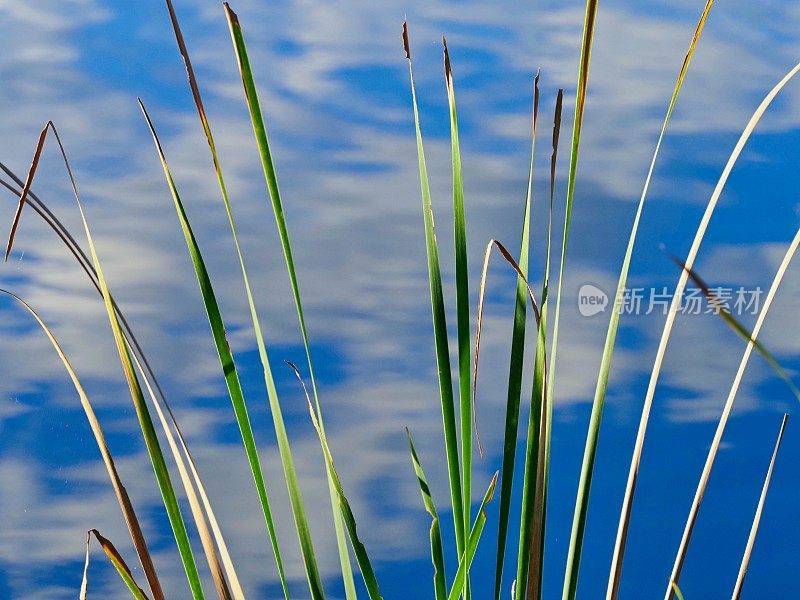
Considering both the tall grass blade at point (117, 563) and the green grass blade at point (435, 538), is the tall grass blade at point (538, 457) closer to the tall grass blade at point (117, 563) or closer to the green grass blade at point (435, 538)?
the green grass blade at point (435, 538)

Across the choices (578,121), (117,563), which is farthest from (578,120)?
(117,563)

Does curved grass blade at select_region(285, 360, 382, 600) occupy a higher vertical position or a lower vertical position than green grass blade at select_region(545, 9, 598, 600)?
lower

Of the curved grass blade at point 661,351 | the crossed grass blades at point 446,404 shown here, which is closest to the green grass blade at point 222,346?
the crossed grass blades at point 446,404

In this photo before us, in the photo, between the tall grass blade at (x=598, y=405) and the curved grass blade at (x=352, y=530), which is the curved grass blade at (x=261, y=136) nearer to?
the curved grass blade at (x=352, y=530)

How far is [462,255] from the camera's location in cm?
55

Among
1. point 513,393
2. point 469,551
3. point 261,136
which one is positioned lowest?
point 469,551

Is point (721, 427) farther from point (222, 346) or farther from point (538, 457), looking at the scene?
point (222, 346)

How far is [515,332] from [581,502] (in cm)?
13

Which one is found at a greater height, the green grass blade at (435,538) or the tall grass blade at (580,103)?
the tall grass blade at (580,103)

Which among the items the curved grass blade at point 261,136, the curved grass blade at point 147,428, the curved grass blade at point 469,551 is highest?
the curved grass blade at point 261,136

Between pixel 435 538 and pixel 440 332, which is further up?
pixel 440 332

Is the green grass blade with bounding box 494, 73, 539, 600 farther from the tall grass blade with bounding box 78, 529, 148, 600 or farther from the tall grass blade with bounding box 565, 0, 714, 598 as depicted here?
A: the tall grass blade with bounding box 78, 529, 148, 600

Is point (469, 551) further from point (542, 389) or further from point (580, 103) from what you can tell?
point (580, 103)

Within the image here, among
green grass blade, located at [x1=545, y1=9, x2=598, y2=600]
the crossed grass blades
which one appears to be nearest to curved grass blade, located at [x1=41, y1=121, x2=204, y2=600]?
the crossed grass blades
